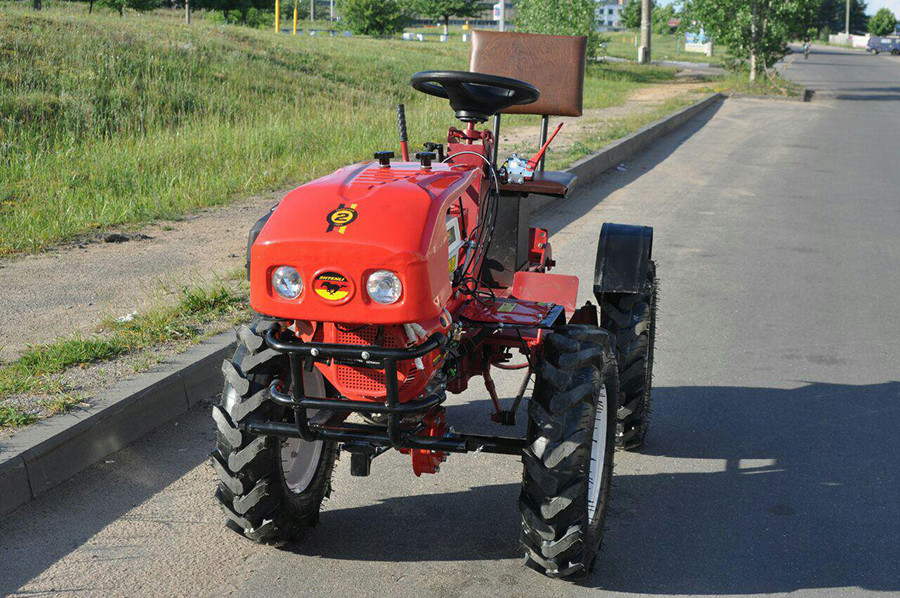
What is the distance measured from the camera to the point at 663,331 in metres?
7.58

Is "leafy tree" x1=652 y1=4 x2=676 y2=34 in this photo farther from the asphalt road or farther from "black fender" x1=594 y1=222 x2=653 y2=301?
"black fender" x1=594 y1=222 x2=653 y2=301

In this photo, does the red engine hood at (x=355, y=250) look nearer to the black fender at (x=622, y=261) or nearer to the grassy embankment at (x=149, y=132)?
the black fender at (x=622, y=261)

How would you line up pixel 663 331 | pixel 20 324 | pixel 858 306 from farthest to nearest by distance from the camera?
pixel 858 306
pixel 663 331
pixel 20 324

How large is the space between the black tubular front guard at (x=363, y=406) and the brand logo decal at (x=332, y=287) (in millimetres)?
166

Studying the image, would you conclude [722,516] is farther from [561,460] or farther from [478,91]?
[478,91]

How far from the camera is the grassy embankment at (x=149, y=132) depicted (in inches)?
258

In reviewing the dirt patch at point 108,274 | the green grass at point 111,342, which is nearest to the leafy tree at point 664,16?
the dirt patch at point 108,274

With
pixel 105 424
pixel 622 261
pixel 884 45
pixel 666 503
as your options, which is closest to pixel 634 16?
pixel 884 45

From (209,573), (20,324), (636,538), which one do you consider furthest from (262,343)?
(20,324)

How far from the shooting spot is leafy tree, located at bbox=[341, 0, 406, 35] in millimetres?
59562

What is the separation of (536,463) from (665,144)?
15.9 meters

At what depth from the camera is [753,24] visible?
31.6m

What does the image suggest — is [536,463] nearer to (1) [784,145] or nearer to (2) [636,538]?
(2) [636,538]

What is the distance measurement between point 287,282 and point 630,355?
228 cm
